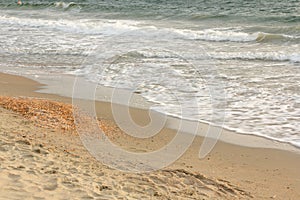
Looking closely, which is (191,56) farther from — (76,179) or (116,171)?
(76,179)

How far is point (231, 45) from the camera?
16172 millimetres

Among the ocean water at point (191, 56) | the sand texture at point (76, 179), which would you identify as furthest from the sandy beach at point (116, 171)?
the ocean water at point (191, 56)

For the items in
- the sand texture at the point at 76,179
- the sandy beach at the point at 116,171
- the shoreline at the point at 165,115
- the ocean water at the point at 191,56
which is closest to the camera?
the sand texture at the point at 76,179

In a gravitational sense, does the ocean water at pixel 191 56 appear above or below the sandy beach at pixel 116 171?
above

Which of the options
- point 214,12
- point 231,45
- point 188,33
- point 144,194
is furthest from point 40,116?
point 214,12

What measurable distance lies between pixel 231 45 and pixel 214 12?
8845 millimetres

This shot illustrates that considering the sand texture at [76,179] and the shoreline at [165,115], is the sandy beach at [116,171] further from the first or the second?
the shoreline at [165,115]

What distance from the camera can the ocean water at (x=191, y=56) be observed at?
8.09m

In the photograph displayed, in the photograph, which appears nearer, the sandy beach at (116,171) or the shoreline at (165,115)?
the sandy beach at (116,171)

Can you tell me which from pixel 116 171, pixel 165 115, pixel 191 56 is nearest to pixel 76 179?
pixel 116 171

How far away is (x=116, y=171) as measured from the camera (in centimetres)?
496

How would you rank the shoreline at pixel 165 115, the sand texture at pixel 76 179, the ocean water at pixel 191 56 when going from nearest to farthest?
the sand texture at pixel 76 179 → the shoreline at pixel 165 115 → the ocean water at pixel 191 56

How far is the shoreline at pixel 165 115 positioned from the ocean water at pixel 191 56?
0.17 meters

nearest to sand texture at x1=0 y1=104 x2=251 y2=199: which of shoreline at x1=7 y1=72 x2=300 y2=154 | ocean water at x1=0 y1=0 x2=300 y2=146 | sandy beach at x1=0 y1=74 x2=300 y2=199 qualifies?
sandy beach at x1=0 y1=74 x2=300 y2=199
